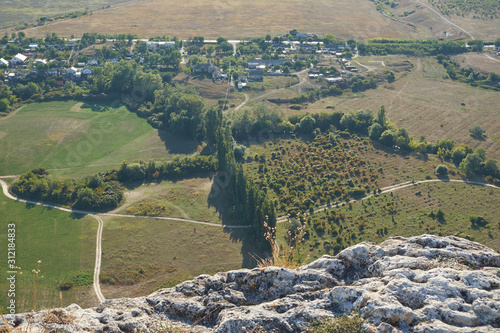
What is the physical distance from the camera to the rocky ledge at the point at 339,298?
15.5 meters

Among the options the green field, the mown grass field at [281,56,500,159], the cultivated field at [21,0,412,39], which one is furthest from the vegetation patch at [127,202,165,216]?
the cultivated field at [21,0,412,39]

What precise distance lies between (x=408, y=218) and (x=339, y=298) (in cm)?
5173

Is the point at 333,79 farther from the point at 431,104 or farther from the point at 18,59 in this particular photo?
the point at 18,59

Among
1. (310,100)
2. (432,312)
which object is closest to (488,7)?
(310,100)

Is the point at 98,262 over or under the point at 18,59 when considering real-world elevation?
under

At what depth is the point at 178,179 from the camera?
76.6m

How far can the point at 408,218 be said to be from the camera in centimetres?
6362

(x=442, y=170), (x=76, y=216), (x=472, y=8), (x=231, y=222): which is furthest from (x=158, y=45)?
(x=472, y=8)

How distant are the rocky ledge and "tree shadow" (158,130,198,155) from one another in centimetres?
6901

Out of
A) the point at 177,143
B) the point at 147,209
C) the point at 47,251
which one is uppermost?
the point at 177,143

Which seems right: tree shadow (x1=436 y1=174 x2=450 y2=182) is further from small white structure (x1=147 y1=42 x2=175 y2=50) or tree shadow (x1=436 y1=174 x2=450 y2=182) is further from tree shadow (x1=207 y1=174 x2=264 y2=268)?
small white structure (x1=147 y1=42 x2=175 y2=50)

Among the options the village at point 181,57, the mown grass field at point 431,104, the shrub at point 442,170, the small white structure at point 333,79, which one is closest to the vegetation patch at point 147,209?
the mown grass field at point 431,104

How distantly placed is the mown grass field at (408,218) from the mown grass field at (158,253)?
10298 millimetres

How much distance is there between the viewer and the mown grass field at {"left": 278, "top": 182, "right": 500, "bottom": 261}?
2324 inches
